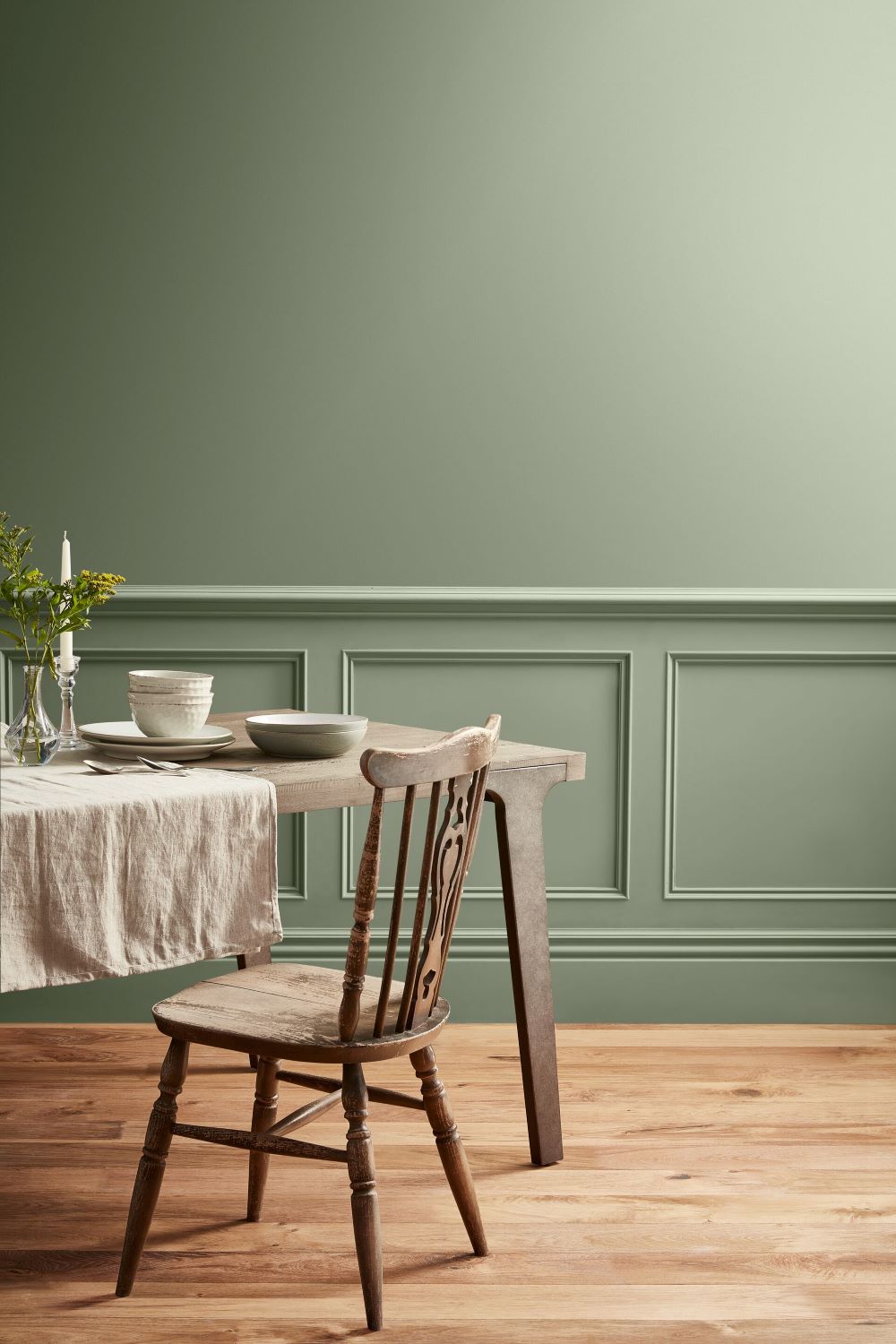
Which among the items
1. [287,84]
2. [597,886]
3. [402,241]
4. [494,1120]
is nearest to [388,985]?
[494,1120]

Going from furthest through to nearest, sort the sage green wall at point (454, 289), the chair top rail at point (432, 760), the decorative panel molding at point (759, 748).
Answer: the decorative panel molding at point (759, 748), the sage green wall at point (454, 289), the chair top rail at point (432, 760)

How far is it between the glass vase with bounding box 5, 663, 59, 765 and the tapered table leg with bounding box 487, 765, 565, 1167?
76cm

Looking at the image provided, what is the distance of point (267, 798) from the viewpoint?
1.78 m

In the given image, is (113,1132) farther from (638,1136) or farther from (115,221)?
(115,221)

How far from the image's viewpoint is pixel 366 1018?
1.77 meters

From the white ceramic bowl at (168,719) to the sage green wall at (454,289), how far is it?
3.60 feet

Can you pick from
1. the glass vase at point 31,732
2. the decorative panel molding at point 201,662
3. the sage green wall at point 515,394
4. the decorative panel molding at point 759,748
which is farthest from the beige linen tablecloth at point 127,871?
the decorative panel molding at point 759,748

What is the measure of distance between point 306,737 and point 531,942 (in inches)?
23.5

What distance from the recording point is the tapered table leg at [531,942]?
2250 mm

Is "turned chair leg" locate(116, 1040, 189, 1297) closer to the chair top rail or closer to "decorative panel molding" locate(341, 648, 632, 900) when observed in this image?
the chair top rail

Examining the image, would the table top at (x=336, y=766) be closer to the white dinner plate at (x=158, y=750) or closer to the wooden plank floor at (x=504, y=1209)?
the white dinner plate at (x=158, y=750)

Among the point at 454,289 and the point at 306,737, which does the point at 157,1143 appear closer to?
the point at 306,737

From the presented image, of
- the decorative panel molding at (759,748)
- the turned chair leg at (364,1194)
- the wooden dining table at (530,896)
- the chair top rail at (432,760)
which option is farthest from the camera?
the decorative panel molding at (759,748)

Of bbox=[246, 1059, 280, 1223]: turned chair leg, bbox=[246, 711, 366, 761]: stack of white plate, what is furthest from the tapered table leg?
bbox=[246, 1059, 280, 1223]: turned chair leg
